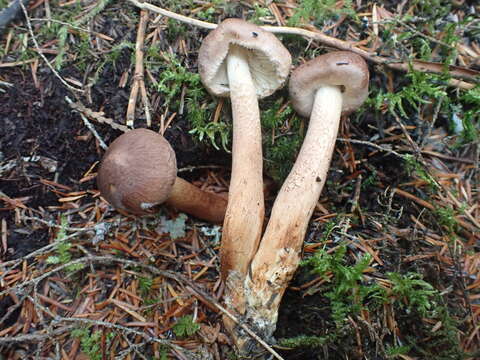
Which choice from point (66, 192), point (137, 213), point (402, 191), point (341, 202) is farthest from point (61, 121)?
point (402, 191)

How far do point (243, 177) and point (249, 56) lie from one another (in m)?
0.77

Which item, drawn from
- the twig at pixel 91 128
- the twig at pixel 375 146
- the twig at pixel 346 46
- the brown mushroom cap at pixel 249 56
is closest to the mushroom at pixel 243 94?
the brown mushroom cap at pixel 249 56

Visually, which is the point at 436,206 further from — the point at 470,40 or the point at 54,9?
the point at 54,9

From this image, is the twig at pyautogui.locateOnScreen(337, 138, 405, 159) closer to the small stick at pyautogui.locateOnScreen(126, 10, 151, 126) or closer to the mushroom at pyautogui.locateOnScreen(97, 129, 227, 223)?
the mushroom at pyautogui.locateOnScreen(97, 129, 227, 223)

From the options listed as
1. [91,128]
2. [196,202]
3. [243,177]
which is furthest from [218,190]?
[91,128]

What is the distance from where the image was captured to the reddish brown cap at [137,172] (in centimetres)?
185

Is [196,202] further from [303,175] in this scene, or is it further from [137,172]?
[303,175]

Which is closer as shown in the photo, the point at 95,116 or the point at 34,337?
the point at 34,337

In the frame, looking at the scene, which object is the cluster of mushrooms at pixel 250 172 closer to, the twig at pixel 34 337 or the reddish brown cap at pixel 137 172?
the reddish brown cap at pixel 137 172

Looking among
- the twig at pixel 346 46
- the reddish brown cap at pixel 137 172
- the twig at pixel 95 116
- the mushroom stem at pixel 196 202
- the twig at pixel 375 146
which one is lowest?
the mushroom stem at pixel 196 202

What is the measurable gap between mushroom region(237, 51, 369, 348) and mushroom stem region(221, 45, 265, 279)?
0.08 m

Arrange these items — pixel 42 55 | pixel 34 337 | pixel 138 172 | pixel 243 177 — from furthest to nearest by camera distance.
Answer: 1. pixel 42 55
2. pixel 243 177
3. pixel 138 172
4. pixel 34 337

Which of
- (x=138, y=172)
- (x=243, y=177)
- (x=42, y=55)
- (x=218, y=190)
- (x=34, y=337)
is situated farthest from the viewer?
(x=218, y=190)

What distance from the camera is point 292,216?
75.1 inches
